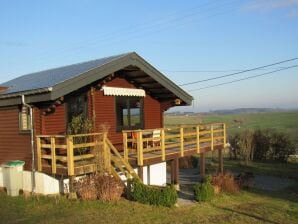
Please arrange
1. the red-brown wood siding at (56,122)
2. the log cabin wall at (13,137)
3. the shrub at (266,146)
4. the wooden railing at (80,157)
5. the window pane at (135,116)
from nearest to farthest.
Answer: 1. the wooden railing at (80,157)
2. the red-brown wood siding at (56,122)
3. the log cabin wall at (13,137)
4. the window pane at (135,116)
5. the shrub at (266,146)

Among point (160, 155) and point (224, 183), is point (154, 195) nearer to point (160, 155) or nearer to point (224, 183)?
point (160, 155)

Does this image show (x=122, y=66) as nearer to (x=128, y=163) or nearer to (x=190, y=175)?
(x=128, y=163)

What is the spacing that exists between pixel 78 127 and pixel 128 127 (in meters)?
3.14

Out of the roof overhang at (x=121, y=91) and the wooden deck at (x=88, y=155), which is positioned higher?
the roof overhang at (x=121, y=91)

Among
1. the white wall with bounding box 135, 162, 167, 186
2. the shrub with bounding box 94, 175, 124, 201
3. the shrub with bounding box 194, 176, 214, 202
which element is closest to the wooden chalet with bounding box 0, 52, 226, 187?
the shrub with bounding box 94, 175, 124, 201

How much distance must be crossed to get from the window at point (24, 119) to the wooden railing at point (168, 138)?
353cm

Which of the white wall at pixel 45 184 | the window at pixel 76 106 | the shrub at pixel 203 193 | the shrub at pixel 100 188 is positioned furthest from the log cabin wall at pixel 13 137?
the shrub at pixel 203 193

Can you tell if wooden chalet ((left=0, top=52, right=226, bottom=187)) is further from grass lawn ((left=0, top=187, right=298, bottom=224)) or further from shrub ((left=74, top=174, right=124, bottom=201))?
grass lawn ((left=0, top=187, right=298, bottom=224))

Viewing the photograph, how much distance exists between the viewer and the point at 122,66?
50.4 feet

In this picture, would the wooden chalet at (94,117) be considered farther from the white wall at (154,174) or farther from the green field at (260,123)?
the green field at (260,123)

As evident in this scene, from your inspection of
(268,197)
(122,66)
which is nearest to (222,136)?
(268,197)

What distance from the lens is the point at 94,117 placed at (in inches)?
633

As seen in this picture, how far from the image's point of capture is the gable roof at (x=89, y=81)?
43.1 ft

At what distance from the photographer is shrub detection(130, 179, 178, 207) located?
12305 millimetres
